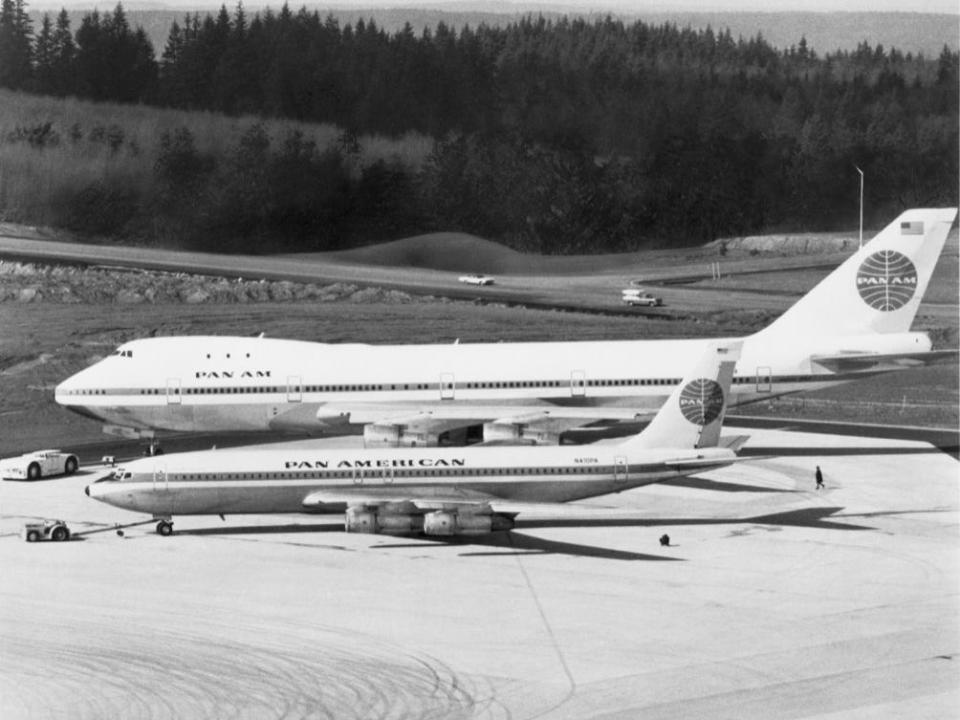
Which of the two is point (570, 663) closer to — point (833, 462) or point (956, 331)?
point (833, 462)

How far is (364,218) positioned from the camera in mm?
81062

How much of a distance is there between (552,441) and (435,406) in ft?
18.8

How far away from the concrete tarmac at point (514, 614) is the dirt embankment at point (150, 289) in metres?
21.5

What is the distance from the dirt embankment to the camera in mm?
78875

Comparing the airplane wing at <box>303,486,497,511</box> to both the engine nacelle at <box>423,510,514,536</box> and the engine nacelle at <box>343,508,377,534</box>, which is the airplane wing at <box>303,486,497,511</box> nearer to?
the engine nacelle at <box>343,508,377,534</box>

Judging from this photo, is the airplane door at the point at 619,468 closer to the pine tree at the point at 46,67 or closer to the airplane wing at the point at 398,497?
the airplane wing at the point at 398,497

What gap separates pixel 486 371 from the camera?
67.0 metres

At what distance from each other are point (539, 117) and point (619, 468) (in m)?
36.2

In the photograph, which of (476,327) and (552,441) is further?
(476,327)

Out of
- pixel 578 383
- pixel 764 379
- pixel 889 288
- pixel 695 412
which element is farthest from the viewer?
pixel 889 288

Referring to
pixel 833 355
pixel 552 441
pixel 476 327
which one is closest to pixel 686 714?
pixel 552 441

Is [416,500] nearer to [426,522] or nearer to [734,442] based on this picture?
[426,522]

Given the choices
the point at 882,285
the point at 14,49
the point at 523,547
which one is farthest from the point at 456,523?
the point at 14,49

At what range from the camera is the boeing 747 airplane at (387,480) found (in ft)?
166
